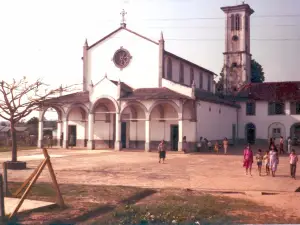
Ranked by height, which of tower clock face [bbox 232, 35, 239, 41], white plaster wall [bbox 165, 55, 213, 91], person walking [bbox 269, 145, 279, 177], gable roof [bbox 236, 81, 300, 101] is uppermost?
tower clock face [bbox 232, 35, 239, 41]

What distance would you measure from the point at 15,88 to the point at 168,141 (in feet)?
64.9

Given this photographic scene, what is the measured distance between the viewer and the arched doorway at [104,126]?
124ft

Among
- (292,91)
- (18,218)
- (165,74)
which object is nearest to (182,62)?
(165,74)

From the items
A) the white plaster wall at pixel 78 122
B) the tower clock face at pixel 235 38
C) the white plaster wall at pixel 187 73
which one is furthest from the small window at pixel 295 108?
the white plaster wall at pixel 78 122

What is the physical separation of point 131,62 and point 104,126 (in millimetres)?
6746

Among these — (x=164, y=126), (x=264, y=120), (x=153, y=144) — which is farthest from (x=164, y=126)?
(x=264, y=120)

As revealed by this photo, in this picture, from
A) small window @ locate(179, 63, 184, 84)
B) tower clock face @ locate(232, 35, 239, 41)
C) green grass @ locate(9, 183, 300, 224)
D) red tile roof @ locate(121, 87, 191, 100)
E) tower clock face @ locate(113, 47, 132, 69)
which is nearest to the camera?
green grass @ locate(9, 183, 300, 224)

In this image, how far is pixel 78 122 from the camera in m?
39.4

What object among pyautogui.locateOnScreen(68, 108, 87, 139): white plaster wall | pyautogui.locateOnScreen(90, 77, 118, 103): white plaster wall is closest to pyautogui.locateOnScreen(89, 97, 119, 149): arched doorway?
pyautogui.locateOnScreen(68, 108, 87, 139): white plaster wall

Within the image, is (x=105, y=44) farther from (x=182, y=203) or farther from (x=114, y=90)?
(x=182, y=203)

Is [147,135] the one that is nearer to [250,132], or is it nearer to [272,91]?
[250,132]

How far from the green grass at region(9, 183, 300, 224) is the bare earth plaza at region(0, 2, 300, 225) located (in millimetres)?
30

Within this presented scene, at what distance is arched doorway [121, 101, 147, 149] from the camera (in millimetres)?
36406

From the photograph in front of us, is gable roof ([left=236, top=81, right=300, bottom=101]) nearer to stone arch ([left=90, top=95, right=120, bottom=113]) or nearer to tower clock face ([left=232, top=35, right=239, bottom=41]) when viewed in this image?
tower clock face ([left=232, top=35, right=239, bottom=41])
